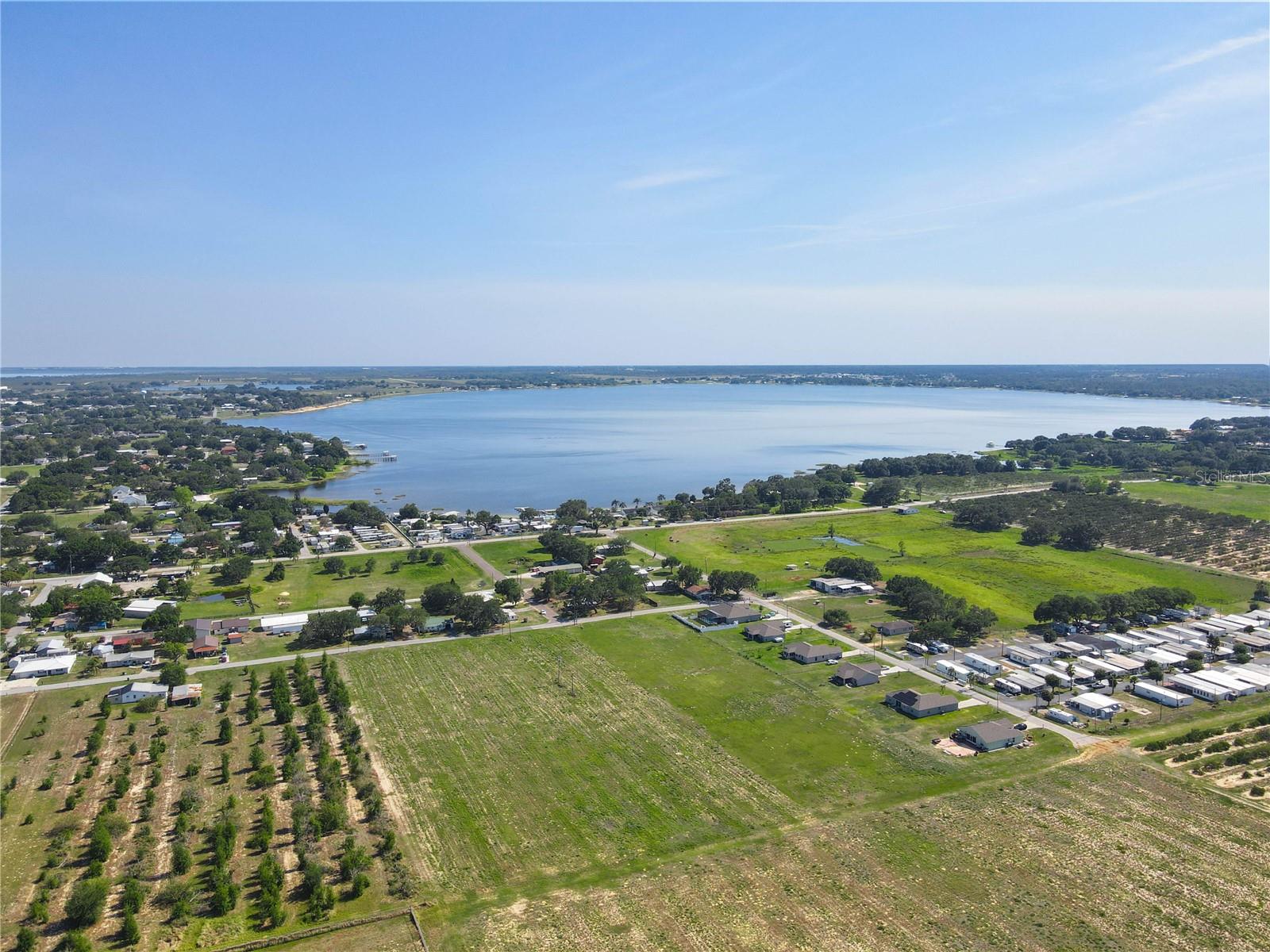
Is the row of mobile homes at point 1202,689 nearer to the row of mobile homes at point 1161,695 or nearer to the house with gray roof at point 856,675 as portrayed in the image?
the row of mobile homes at point 1161,695

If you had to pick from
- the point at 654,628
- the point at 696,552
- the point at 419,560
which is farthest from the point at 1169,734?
the point at 419,560

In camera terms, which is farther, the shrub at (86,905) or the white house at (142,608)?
the white house at (142,608)

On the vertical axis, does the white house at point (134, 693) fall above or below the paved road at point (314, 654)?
above

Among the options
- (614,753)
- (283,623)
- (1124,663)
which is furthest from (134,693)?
(1124,663)

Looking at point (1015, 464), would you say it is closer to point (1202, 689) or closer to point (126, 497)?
point (1202, 689)

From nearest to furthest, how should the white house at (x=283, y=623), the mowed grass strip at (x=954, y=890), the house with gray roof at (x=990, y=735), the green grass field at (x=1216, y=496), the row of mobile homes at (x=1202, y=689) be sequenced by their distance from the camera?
1. the mowed grass strip at (x=954, y=890)
2. the house with gray roof at (x=990, y=735)
3. the row of mobile homes at (x=1202, y=689)
4. the white house at (x=283, y=623)
5. the green grass field at (x=1216, y=496)

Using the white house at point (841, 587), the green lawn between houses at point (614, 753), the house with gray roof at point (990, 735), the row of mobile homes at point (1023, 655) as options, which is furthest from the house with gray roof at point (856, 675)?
the white house at point (841, 587)

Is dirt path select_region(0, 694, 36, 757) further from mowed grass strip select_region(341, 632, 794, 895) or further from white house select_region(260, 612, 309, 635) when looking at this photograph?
mowed grass strip select_region(341, 632, 794, 895)

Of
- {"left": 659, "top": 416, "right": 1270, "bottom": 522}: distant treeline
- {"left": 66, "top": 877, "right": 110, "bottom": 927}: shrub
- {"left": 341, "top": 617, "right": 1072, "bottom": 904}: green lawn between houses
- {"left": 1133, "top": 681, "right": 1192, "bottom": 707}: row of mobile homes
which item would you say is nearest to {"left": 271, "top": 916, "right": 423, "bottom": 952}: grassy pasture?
{"left": 341, "top": 617, "right": 1072, "bottom": 904}: green lawn between houses

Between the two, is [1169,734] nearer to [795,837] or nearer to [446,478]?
[795,837]
